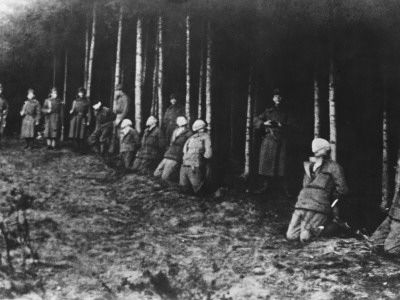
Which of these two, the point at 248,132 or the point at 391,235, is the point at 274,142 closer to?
the point at 248,132

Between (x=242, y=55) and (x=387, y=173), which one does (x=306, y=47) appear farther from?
(x=387, y=173)

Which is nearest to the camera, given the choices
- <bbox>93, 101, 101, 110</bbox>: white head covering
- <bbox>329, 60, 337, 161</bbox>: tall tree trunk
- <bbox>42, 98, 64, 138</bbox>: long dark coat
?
<bbox>329, 60, 337, 161</bbox>: tall tree trunk

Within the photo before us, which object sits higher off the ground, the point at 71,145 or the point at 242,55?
the point at 242,55

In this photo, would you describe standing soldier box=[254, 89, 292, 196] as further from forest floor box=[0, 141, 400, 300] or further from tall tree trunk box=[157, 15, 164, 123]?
tall tree trunk box=[157, 15, 164, 123]

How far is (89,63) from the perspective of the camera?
8594mm

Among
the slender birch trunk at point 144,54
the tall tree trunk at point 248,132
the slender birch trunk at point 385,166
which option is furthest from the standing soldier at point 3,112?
the slender birch trunk at point 385,166

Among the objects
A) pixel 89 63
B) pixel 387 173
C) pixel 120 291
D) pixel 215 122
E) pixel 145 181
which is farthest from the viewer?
pixel 215 122

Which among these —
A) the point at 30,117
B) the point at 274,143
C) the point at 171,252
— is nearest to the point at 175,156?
the point at 274,143

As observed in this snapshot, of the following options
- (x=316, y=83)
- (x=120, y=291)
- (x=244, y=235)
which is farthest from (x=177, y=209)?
(x=316, y=83)

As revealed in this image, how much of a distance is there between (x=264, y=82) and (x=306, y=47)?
1.21 m

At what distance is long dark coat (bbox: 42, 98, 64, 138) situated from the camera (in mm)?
9027

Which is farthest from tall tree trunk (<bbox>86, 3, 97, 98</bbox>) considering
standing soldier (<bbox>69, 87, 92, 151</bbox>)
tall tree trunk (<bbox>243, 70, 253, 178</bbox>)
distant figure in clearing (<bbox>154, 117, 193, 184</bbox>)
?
tall tree trunk (<bbox>243, 70, 253, 178</bbox>)

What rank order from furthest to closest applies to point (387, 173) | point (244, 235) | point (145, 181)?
point (145, 181)
point (387, 173)
point (244, 235)

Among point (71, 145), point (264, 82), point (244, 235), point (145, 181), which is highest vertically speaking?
point (264, 82)
